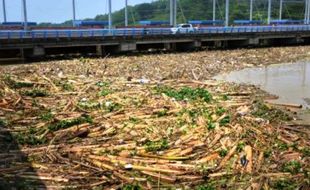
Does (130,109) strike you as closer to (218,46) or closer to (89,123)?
(89,123)

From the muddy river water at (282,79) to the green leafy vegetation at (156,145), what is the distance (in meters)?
9.57

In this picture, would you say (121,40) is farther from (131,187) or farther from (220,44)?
(131,187)

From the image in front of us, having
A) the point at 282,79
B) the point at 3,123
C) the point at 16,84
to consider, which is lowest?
the point at 282,79

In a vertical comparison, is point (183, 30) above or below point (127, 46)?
above

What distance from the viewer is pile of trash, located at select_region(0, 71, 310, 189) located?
31.2 feet

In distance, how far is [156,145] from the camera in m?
11.6

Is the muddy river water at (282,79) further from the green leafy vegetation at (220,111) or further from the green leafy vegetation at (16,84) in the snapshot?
the green leafy vegetation at (16,84)

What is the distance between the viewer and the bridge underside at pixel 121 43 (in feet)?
117

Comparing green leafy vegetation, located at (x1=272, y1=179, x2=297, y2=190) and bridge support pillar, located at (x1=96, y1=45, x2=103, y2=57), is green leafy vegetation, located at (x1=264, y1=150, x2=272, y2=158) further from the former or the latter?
bridge support pillar, located at (x1=96, y1=45, x2=103, y2=57)

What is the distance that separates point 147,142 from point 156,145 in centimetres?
40

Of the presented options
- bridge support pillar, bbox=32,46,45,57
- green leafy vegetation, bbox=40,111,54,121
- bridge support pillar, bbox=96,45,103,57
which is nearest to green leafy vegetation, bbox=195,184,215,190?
green leafy vegetation, bbox=40,111,54,121

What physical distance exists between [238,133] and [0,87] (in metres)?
11.9

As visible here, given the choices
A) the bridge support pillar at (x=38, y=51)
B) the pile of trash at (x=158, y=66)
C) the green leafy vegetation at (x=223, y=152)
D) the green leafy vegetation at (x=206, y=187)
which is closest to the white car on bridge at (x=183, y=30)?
the pile of trash at (x=158, y=66)

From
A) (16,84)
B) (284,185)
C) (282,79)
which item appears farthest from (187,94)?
(282,79)
